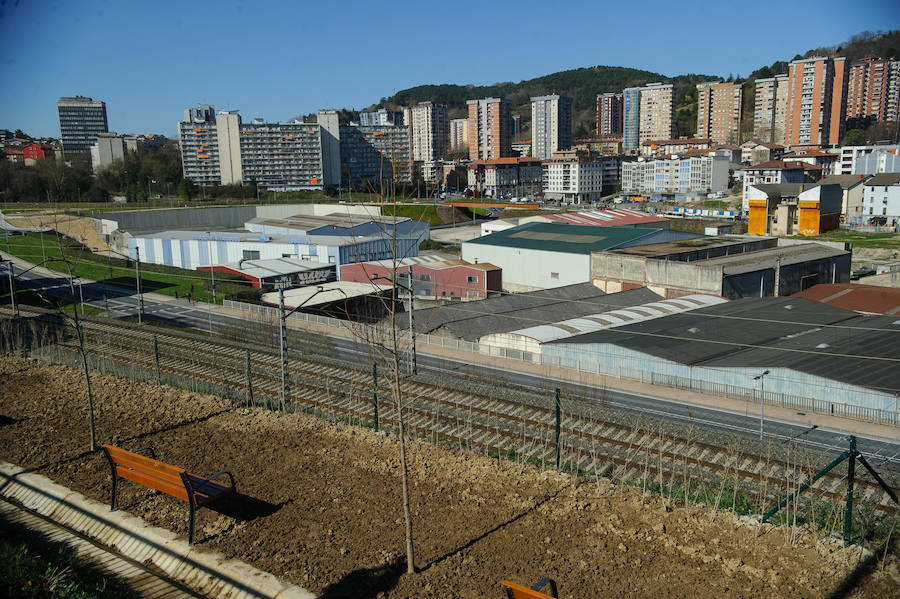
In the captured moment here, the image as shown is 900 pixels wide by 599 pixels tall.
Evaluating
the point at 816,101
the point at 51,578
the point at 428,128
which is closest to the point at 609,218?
the point at 51,578

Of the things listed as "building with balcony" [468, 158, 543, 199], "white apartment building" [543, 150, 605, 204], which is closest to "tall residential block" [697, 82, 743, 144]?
"white apartment building" [543, 150, 605, 204]

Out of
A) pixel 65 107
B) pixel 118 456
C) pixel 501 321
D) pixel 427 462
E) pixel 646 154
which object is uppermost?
pixel 65 107

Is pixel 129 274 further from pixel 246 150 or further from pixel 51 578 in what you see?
pixel 246 150

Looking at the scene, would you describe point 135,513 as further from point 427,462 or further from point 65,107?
point 65,107

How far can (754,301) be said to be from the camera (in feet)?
75.7

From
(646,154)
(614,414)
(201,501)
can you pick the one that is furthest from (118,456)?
(646,154)

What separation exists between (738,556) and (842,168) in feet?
271

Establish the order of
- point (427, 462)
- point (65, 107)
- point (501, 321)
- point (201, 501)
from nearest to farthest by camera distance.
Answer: point (201, 501), point (427, 462), point (501, 321), point (65, 107)

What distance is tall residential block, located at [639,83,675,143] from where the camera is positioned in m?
110

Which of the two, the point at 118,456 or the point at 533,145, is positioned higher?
the point at 533,145

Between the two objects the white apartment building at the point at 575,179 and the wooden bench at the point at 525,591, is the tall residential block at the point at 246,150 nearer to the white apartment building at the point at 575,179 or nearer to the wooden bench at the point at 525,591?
the white apartment building at the point at 575,179

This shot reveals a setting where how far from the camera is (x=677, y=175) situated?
267 feet

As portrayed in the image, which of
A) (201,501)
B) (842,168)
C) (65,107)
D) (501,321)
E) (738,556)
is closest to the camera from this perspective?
(738,556)

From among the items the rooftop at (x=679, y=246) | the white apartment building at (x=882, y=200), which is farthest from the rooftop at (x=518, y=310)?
the white apartment building at (x=882, y=200)
